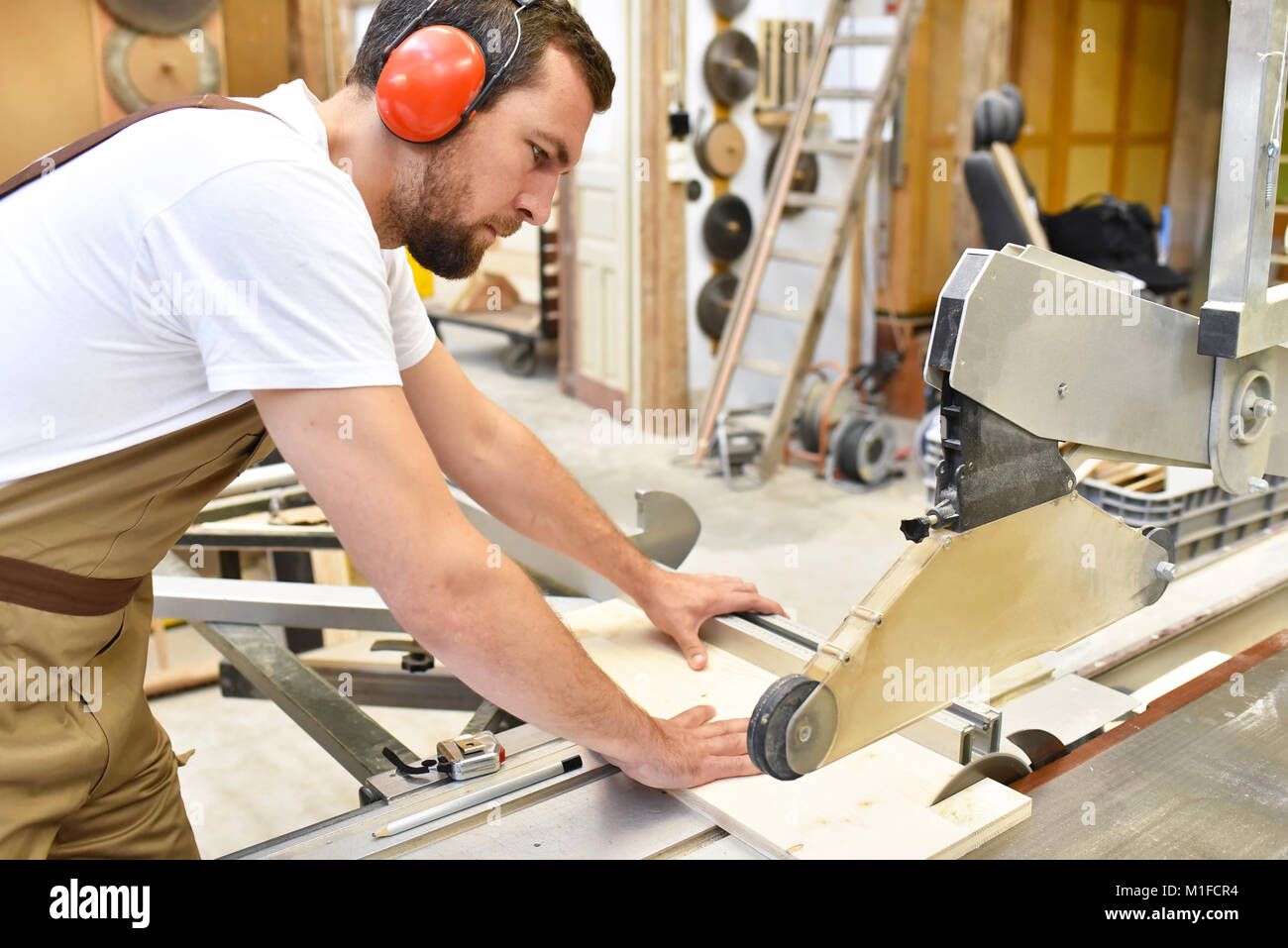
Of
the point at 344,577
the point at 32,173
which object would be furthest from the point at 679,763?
the point at 344,577

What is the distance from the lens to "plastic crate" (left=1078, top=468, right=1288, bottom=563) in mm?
2359

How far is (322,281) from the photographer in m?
1.00

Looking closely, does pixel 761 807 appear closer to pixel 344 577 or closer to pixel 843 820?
pixel 843 820

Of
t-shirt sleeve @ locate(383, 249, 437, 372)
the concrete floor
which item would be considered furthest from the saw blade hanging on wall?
t-shirt sleeve @ locate(383, 249, 437, 372)

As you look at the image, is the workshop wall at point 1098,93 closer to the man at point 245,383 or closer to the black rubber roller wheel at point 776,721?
the man at point 245,383

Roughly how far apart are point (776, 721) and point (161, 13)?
4.06 m

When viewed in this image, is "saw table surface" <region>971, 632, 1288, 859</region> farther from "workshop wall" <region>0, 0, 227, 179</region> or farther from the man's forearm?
"workshop wall" <region>0, 0, 227, 179</region>

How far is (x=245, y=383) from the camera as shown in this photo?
990 mm

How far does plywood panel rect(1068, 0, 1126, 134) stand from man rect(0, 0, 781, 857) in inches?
267

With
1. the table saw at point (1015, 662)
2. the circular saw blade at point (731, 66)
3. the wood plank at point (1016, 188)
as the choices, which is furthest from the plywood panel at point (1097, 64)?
the table saw at point (1015, 662)

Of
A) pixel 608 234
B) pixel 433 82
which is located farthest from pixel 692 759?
pixel 608 234

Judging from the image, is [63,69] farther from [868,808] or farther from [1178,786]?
[1178,786]

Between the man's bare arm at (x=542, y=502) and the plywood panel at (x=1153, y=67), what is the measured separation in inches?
290

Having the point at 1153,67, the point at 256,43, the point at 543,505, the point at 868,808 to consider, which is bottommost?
the point at 868,808
